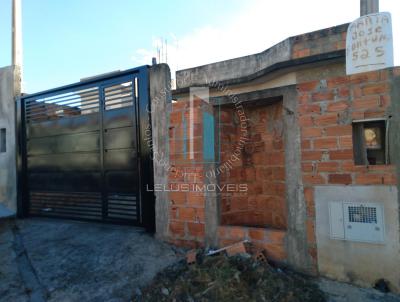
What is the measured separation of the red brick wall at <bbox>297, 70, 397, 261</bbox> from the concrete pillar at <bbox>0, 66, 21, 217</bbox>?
5.50 m

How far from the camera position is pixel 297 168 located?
8.87 ft

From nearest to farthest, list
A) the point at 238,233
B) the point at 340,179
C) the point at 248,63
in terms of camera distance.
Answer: the point at 340,179 < the point at 238,233 < the point at 248,63

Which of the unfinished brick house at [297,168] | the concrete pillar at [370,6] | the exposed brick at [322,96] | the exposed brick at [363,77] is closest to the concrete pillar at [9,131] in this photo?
the unfinished brick house at [297,168]

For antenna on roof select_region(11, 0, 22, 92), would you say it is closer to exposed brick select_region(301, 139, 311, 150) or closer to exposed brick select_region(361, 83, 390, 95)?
exposed brick select_region(301, 139, 311, 150)

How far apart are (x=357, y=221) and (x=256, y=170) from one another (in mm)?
1182

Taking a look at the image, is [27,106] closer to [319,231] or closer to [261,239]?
[261,239]

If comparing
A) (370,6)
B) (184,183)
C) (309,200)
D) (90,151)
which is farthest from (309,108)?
(90,151)

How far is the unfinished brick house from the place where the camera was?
7.87ft

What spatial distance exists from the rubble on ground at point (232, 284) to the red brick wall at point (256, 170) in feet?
2.08

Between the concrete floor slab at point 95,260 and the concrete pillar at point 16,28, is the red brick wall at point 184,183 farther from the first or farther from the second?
the concrete pillar at point 16,28

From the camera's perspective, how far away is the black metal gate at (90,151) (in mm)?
4047

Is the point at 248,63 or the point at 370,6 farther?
the point at 248,63

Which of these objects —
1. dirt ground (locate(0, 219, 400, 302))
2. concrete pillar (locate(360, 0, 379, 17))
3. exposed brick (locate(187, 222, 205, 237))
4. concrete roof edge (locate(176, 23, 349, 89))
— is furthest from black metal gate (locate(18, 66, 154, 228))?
concrete pillar (locate(360, 0, 379, 17))

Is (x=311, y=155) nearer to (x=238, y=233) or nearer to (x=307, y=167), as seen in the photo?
(x=307, y=167)
